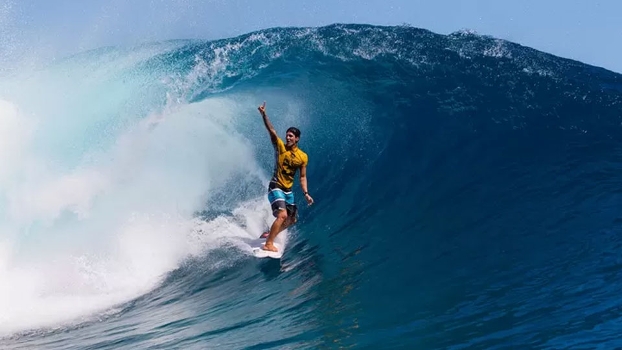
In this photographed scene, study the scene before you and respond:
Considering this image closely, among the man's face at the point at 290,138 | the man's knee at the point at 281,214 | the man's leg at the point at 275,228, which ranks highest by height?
the man's face at the point at 290,138

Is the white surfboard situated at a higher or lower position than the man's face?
lower

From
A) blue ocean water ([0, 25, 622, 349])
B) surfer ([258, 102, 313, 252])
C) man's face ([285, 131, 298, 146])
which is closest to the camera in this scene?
blue ocean water ([0, 25, 622, 349])

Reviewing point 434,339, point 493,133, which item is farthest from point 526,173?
point 434,339

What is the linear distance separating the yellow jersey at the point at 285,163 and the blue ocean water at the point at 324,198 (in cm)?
104

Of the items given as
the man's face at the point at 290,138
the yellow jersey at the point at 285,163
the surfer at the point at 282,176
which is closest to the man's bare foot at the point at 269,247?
the surfer at the point at 282,176

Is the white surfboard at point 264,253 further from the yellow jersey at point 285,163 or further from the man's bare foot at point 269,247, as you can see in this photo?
the yellow jersey at point 285,163

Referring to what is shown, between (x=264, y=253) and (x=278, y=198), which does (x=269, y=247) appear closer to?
(x=264, y=253)

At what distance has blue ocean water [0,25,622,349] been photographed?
19.2 feet

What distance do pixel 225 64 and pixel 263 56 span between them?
91 centimetres

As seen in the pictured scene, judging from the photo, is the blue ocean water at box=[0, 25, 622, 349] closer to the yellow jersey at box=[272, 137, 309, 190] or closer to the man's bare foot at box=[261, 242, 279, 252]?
the man's bare foot at box=[261, 242, 279, 252]

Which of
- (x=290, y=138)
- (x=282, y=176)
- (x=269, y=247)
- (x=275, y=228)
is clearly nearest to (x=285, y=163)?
(x=282, y=176)

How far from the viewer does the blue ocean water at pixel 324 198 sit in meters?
5.85

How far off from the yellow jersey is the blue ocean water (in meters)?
1.04

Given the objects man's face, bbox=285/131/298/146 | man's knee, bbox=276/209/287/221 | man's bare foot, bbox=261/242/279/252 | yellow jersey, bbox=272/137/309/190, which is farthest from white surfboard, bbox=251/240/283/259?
man's face, bbox=285/131/298/146
